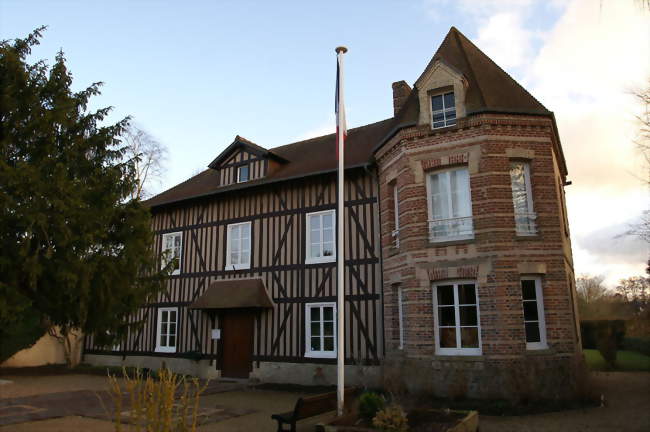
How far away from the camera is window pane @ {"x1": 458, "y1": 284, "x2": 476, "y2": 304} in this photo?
10.7 metres

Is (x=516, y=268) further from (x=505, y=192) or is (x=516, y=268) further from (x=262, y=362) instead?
(x=262, y=362)

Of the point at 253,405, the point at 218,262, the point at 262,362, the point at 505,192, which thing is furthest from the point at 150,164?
the point at 505,192

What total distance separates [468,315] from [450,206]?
253 cm

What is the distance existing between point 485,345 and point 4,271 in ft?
29.6

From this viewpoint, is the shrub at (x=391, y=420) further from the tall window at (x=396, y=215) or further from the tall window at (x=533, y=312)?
the tall window at (x=396, y=215)

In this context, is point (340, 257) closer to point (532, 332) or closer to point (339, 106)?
point (339, 106)

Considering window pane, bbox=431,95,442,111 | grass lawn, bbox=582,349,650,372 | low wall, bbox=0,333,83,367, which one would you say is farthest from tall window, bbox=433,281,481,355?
low wall, bbox=0,333,83,367

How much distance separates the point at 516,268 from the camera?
10.4 metres

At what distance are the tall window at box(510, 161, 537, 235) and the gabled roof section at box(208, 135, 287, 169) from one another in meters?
7.82

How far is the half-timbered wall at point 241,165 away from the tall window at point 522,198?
794 centimetres

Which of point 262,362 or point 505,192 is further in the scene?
point 262,362

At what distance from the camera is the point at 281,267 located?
14.6m

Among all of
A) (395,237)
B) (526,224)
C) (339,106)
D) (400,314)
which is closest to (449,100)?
(526,224)


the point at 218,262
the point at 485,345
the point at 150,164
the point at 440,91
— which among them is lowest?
the point at 485,345
